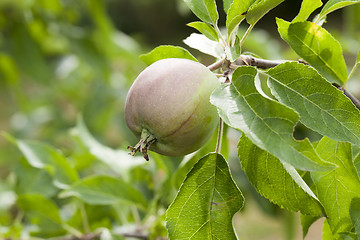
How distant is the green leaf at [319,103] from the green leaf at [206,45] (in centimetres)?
10

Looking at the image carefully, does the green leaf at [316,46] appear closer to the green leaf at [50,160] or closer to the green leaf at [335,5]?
the green leaf at [335,5]

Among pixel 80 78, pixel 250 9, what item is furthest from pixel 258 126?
pixel 80 78

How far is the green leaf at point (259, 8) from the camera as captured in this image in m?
0.47

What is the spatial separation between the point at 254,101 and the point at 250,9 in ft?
0.37

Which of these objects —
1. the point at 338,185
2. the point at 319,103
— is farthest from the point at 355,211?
the point at 319,103

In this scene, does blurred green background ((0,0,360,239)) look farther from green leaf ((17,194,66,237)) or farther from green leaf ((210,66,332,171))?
green leaf ((210,66,332,171))

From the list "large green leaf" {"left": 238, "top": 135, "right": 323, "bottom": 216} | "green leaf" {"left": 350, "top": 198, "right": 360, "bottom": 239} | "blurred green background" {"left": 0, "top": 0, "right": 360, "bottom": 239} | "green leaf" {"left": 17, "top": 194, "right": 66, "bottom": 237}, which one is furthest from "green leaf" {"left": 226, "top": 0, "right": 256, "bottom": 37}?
"blurred green background" {"left": 0, "top": 0, "right": 360, "bottom": 239}

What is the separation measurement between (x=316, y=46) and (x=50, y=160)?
54cm

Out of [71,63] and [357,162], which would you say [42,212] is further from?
[71,63]

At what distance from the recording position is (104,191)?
2.63 ft

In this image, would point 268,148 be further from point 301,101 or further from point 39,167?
point 39,167

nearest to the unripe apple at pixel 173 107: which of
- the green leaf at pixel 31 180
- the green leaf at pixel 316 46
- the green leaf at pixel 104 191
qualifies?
the green leaf at pixel 316 46

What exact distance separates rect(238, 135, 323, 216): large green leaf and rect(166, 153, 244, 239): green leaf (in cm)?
3

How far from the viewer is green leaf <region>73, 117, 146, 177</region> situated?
0.92 meters
